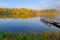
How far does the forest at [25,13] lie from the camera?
3.39 meters

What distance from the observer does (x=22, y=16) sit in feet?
11.4

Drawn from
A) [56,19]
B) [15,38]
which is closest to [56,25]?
[56,19]

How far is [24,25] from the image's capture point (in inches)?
132

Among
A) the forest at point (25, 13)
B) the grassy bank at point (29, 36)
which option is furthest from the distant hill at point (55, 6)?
the grassy bank at point (29, 36)

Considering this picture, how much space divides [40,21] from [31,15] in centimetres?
26

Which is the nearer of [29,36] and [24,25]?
[29,36]

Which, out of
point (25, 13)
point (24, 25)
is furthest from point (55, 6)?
point (24, 25)

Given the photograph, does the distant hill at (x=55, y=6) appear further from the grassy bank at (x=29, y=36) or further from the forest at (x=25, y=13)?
the grassy bank at (x=29, y=36)

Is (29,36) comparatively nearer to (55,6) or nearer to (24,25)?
(24,25)

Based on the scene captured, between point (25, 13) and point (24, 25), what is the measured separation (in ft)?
0.94

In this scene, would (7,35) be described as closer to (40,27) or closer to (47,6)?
(40,27)

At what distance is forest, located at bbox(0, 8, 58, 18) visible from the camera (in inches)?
133

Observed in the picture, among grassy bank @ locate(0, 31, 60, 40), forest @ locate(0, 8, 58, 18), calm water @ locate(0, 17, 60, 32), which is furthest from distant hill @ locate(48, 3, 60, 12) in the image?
grassy bank @ locate(0, 31, 60, 40)

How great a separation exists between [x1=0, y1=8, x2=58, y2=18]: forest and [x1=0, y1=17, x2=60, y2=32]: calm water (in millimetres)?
94
